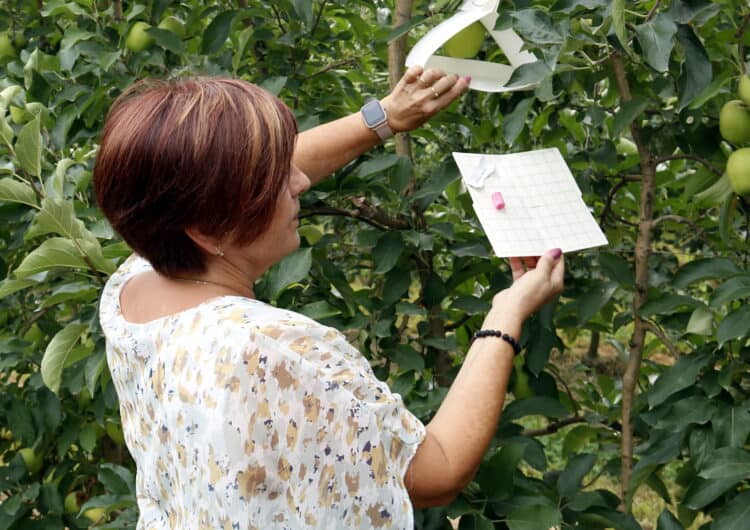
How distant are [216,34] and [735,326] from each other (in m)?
1.21

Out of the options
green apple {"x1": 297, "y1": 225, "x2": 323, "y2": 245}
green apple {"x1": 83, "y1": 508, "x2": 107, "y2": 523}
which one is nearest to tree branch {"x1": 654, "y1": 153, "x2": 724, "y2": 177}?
green apple {"x1": 297, "y1": 225, "x2": 323, "y2": 245}

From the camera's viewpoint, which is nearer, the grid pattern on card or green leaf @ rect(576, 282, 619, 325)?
the grid pattern on card

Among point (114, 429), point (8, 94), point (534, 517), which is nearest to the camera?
point (534, 517)

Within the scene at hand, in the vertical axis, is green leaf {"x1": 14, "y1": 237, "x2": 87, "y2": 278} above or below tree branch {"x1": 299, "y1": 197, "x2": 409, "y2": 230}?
above

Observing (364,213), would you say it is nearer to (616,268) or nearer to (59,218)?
(616,268)

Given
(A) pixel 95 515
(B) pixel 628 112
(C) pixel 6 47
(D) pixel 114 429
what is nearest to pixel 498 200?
(B) pixel 628 112

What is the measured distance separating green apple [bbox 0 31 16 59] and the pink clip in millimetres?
1703

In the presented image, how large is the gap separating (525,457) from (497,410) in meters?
0.58

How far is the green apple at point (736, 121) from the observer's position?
1.54 metres

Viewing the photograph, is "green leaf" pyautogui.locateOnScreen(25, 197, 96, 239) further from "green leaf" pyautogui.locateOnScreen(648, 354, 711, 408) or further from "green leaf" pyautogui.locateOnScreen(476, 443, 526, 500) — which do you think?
"green leaf" pyautogui.locateOnScreen(648, 354, 711, 408)

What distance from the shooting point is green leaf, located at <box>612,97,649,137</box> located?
5.14 feet

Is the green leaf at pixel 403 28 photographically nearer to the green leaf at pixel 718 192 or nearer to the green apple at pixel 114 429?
the green leaf at pixel 718 192

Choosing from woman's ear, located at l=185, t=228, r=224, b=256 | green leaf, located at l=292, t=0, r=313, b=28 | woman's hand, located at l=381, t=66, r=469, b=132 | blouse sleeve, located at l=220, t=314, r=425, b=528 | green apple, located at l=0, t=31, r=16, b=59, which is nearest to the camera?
blouse sleeve, located at l=220, t=314, r=425, b=528

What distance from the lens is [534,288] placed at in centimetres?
135
